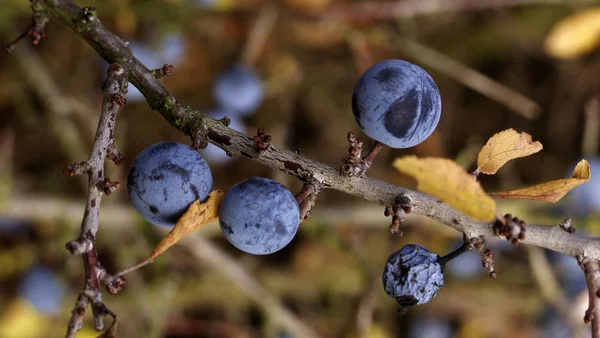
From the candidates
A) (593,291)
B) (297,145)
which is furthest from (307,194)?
(297,145)

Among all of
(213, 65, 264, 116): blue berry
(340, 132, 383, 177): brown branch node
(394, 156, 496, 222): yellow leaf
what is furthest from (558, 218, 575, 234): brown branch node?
(213, 65, 264, 116): blue berry

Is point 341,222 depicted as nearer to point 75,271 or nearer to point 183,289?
point 183,289

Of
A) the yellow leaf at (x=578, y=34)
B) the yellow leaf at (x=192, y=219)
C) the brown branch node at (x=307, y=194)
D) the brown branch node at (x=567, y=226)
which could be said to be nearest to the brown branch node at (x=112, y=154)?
the yellow leaf at (x=192, y=219)

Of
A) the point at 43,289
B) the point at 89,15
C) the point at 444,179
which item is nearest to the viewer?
the point at 444,179

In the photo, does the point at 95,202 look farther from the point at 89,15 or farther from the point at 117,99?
the point at 89,15

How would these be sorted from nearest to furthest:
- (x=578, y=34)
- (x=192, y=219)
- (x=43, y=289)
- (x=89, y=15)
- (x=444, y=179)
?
(x=444, y=179), (x=192, y=219), (x=89, y=15), (x=578, y=34), (x=43, y=289)

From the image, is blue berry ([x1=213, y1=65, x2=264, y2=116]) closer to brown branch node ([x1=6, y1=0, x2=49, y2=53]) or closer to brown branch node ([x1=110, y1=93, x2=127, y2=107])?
brown branch node ([x1=6, y1=0, x2=49, y2=53])

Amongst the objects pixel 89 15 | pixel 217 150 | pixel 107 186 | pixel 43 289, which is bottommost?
pixel 107 186
